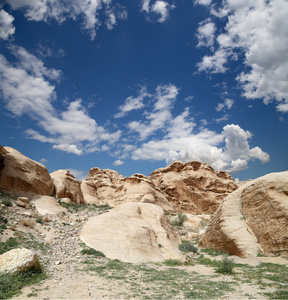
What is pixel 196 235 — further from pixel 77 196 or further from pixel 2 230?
pixel 2 230

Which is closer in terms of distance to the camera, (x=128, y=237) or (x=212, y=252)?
(x=128, y=237)

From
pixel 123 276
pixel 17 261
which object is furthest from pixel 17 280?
pixel 123 276

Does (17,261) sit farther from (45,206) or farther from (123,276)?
(45,206)

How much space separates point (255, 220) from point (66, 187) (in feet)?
67.3

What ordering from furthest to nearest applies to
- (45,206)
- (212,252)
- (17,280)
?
(45,206)
(212,252)
(17,280)

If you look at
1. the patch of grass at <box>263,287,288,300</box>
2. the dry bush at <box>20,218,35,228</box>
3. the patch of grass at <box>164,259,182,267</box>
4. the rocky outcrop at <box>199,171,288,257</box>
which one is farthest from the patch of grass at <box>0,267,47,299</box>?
the rocky outcrop at <box>199,171,288,257</box>

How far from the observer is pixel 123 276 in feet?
27.1

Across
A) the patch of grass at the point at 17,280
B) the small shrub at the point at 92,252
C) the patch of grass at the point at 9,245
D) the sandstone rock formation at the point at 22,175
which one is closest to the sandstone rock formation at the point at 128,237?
the small shrub at the point at 92,252

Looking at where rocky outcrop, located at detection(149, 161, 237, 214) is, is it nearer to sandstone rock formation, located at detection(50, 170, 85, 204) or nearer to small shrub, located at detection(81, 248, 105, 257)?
sandstone rock formation, located at detection(50, 170, 85, 204)

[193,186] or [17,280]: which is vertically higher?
[193,186]

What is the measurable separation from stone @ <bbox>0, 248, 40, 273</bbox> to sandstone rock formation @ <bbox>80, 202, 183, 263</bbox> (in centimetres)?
436

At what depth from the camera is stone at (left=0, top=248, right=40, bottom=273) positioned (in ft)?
23.1

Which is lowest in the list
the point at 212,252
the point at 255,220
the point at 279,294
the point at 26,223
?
the point at 279,294

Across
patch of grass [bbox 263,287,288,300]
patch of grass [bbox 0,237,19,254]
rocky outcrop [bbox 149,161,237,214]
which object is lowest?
patch of grass [bbox 263,287,288,300]
